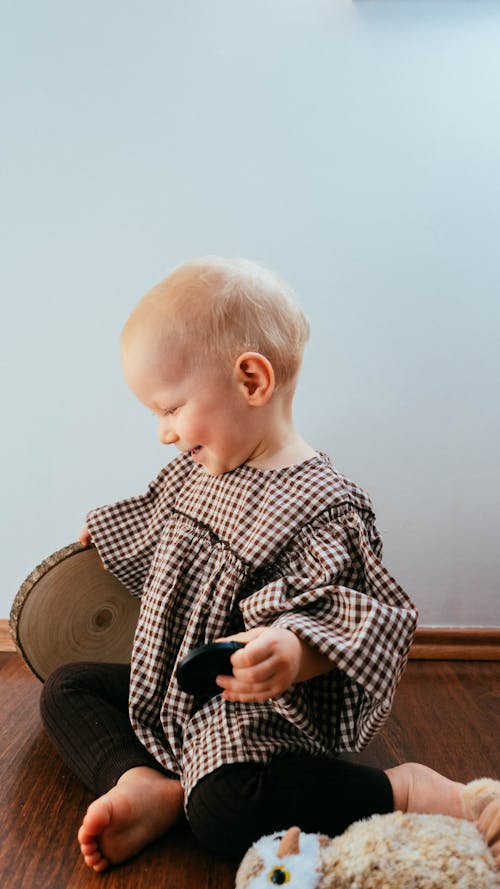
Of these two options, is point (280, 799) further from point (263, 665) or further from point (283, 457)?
point (283, 457)

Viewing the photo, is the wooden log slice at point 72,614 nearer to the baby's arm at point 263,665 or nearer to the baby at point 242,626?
the baby at point 242,626

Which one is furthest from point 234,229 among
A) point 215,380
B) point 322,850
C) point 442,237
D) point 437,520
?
point 322,850

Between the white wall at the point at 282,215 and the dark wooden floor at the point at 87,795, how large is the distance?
22 centimetres

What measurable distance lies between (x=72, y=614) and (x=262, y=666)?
419 millimetres

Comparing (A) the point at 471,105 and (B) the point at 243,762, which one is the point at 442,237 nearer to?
(A) the point at 471,105

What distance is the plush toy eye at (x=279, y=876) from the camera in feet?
2.12

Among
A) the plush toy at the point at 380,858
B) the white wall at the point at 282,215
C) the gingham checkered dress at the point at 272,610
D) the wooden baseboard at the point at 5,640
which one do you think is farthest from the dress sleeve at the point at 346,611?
the wooden baseboard at the point at 5,640

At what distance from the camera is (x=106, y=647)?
1035 mm

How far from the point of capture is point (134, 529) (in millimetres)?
1016

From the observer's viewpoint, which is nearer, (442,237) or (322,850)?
(322,850)

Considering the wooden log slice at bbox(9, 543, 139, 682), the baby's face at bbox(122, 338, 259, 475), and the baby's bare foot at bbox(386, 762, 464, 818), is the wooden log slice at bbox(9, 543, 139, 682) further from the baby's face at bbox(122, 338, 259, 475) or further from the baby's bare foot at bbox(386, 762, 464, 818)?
the baby's bare foot at bbox(386, 762, 464, 818)

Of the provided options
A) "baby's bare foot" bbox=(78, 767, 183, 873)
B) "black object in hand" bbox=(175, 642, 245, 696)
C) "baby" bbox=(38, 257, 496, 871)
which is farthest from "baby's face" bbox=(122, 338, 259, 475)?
"baby's bare foot" bbox=(78, 767, 183, 873)

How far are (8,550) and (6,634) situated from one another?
0.44ft

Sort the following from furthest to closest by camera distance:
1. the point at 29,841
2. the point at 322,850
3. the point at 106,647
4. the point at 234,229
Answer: the point at 234,229
the point at 106,647
the point at 29,841
the point at 322,850
